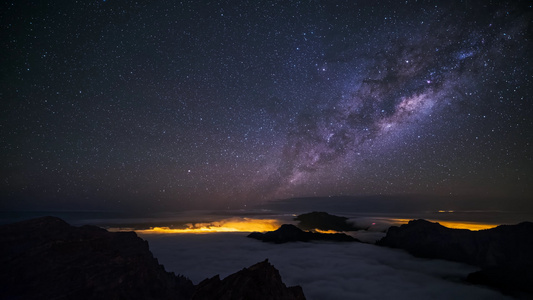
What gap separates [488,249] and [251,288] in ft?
205

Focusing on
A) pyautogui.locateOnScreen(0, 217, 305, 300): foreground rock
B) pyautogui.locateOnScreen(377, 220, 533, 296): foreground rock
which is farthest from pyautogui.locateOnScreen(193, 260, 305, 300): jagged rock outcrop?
pyautogui.locateOnScreen(377, 220, 533, 296): foreground rock

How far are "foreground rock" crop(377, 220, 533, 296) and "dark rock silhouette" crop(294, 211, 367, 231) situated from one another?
6450 centimetres

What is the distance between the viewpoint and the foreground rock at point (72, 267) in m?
20.4

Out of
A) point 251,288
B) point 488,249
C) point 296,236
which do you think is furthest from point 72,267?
point 296,236

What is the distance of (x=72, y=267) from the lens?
72.8 ft

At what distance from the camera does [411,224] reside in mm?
70812

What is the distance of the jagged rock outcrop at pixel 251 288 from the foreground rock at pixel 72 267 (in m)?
7.77

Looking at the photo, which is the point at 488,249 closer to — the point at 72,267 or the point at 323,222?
the point at 72,267

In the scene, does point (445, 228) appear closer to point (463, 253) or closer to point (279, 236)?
point (463, 253)

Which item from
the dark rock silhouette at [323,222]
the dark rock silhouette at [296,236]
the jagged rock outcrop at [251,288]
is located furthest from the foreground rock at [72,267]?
the dark rock silhouette at [323,222]

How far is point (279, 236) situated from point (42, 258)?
88729mm

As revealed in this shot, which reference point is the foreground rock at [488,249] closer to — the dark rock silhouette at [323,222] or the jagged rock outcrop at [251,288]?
the jagged rock outcrop at [251,288]

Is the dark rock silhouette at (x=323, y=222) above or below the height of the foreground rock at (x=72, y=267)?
below

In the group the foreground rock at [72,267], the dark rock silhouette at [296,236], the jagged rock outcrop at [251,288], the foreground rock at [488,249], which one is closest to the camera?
the jagged rock outcrop at [251,288]
